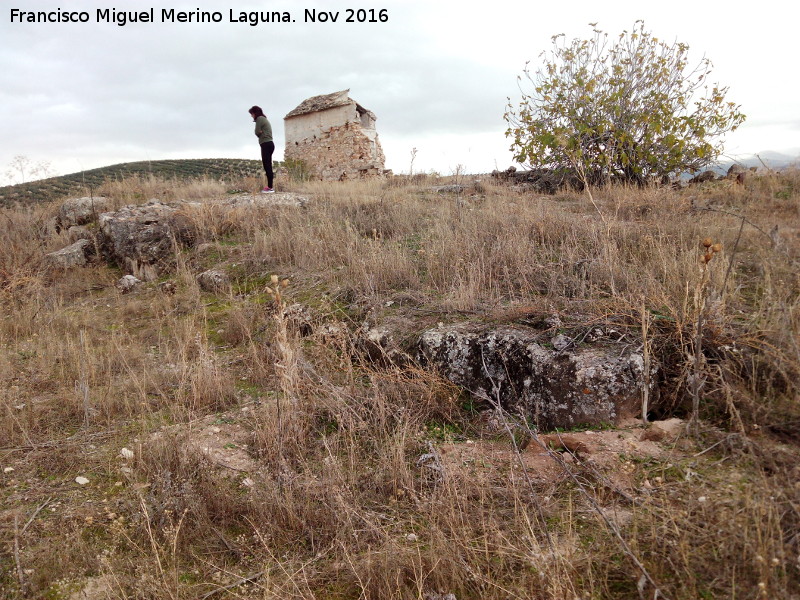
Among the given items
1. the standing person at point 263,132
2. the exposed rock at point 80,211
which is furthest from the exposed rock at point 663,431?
the exposed rock at point 80,211

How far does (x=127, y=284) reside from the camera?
682 cm

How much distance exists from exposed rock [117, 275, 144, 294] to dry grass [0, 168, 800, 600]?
47.1 inches

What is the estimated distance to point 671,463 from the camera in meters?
2.28

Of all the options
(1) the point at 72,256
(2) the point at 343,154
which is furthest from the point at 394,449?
(2) the point at 343,154

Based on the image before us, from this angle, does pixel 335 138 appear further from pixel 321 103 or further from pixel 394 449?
pixel 394 449

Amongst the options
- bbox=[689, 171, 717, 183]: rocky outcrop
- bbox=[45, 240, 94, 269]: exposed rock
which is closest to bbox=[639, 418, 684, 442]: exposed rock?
bbox=[45, 240, 94, 269]: exposed rock

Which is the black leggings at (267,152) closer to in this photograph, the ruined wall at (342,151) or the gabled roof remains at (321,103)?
the ruined wall at (342,151)

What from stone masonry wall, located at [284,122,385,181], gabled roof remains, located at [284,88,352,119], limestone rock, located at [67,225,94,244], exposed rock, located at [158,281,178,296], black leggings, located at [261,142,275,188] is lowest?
exposed rock, located at [158,281,178,296]

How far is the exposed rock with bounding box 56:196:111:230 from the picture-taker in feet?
30.2

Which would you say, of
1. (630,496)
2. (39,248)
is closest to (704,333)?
(630,496)

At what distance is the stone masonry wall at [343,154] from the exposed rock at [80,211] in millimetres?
8182

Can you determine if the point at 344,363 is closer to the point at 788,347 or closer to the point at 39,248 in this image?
the point at 788,347

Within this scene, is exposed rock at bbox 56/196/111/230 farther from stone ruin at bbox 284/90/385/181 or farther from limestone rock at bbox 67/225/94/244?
stone ruin at bbox 284/90/385/181

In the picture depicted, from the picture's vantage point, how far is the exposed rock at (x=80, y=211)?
30.2 ft
